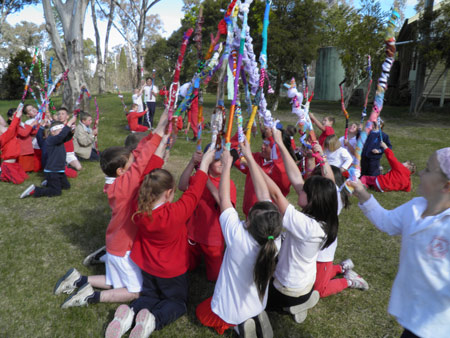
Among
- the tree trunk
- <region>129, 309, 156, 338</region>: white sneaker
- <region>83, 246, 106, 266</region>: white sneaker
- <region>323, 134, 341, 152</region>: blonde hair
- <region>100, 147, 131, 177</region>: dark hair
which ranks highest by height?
the tree trunk

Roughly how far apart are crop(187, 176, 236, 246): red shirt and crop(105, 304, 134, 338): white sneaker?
0.97 metres

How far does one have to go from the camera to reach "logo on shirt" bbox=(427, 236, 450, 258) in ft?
5.39

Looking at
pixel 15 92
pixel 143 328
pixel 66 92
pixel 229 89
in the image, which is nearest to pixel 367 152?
pixel 229 89

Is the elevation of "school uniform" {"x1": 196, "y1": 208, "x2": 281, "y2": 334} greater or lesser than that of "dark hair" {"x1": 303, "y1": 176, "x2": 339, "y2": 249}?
lesser

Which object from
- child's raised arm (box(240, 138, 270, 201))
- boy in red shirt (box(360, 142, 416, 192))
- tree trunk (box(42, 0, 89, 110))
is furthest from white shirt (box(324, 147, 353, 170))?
tree trunk (box(42, 0, 89, 110))

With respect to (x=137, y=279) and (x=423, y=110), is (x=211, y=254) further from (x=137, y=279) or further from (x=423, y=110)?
(x=423, y=110)

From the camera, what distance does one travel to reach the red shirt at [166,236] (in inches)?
103

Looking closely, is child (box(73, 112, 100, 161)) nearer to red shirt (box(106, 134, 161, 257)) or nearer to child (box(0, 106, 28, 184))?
child (box(0, 106, 28, 184))

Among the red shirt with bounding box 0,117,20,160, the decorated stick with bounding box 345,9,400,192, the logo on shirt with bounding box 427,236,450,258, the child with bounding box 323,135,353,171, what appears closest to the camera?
the logo on shirt with bounding box 427,236,450,258

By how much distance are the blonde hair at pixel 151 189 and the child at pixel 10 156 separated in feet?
15.6

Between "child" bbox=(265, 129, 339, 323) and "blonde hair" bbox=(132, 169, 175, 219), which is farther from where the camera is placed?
"blonde hair" bbox=(132, 169, 175, 219)

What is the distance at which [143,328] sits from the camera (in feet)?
8.23

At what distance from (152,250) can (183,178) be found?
754 mm

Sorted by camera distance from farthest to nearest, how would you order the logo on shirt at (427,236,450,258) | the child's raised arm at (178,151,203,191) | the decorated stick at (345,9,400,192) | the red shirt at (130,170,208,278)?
the child's raised arm at (178,151,203,191) → the red shirt at (130,170,208,278) → the decorated stick at (345,9,400,192) → the logo on shirt at (427,236,450,258)
